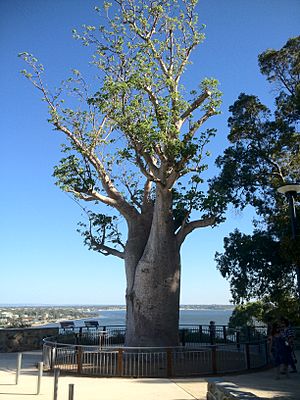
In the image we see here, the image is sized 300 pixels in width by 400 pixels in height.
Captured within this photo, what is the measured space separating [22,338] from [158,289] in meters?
8.00

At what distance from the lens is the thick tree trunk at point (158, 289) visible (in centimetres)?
1424

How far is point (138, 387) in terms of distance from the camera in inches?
381

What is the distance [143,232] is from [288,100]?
10.3 meters

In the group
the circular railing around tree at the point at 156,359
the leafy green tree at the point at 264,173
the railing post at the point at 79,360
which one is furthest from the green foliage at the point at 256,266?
the railing post at the point at 79,360

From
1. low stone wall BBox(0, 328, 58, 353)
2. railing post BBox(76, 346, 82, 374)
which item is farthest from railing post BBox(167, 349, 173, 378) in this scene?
low stone wall BBox(0, 328, 58, 353)

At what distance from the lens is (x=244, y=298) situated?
864 inches

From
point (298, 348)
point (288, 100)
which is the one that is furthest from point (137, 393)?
point (288, 100)

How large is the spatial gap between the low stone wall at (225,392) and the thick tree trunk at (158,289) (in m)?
6.57

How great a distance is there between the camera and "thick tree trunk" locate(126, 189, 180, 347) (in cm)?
1424

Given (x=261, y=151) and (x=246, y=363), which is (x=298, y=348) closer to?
(x=246, y=363)

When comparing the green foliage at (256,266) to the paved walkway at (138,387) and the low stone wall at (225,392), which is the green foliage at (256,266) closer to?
the paved walkway at (138,387)

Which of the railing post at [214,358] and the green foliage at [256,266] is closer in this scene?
the railing post at [214,358]

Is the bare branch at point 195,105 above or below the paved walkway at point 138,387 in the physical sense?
above

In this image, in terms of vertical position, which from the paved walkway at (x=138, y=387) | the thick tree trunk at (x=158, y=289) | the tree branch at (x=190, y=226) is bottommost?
the paved walkway at (x=138, y=387)
